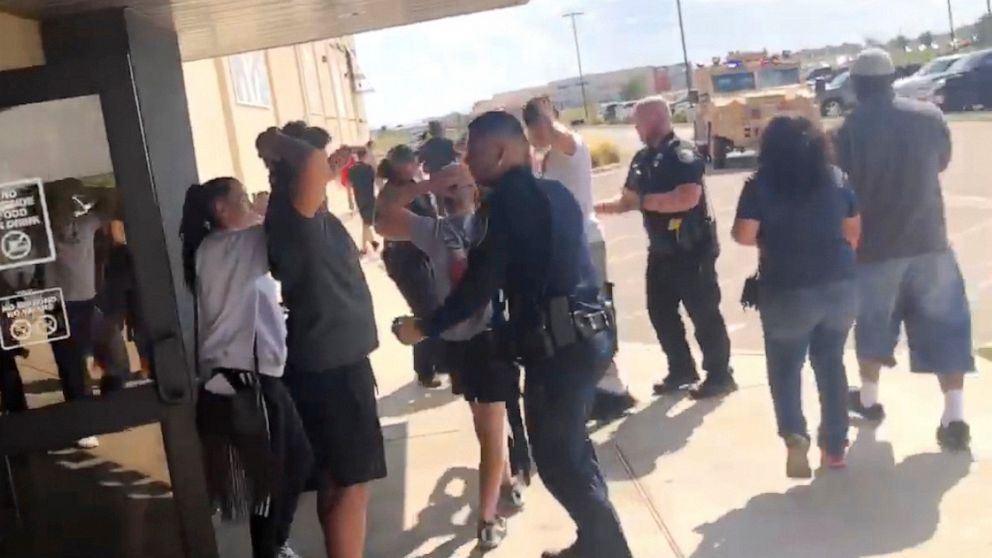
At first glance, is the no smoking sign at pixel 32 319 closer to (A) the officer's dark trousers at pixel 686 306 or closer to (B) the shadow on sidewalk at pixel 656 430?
(B) the shadow on sidewalk at pixel 656 430

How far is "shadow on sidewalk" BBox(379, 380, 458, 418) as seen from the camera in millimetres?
6893

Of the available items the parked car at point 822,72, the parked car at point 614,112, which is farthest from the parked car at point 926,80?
the parked car at point 614,112

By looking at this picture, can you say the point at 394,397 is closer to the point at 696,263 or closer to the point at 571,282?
the point at 696,263

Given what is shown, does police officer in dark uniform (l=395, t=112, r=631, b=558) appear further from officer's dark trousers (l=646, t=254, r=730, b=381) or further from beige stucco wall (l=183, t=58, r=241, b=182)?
beige stucco wall (l=183, t=58, r=241, b=182)

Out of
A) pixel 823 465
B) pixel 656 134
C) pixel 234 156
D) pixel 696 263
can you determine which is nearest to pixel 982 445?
pixel 823 465

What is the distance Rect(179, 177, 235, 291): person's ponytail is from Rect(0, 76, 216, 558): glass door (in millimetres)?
105

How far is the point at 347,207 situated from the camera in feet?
87.9

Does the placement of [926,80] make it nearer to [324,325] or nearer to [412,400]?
[412,400]

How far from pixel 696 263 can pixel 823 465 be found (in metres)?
1.67

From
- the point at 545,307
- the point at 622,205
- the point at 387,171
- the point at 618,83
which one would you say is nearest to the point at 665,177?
the point at 622,205

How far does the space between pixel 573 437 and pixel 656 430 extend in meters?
2.12

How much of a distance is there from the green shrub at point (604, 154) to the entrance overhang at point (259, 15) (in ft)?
64.7

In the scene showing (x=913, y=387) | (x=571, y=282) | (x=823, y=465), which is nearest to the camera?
(x=571, y=282)

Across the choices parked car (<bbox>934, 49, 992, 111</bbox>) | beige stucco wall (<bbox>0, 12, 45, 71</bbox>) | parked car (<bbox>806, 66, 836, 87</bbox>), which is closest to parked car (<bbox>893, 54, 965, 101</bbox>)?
parked car (<bbox>934, 49, 992, 111</bbox>)
